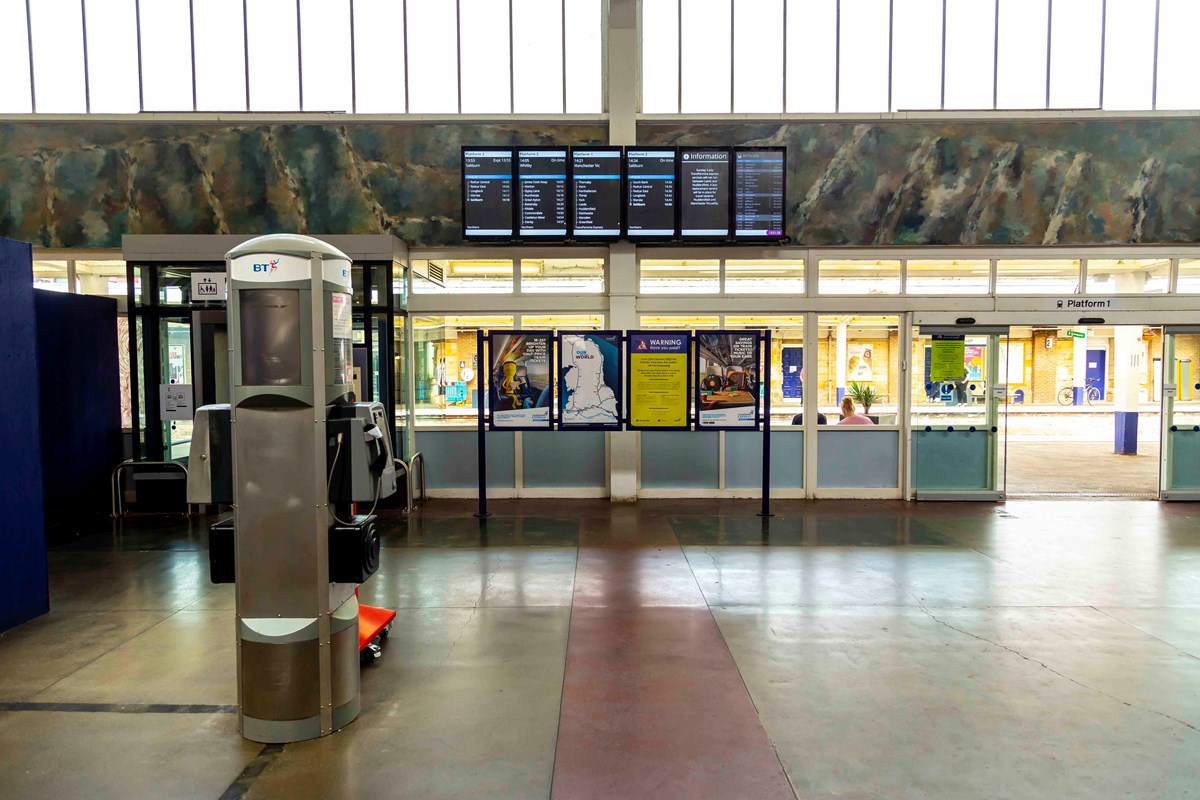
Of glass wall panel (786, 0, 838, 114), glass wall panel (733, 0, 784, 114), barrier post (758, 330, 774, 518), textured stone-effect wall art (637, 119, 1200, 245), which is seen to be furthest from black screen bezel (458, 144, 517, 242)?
glass wall panel (786, 0, 838, 114)

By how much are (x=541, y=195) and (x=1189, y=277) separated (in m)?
7.89

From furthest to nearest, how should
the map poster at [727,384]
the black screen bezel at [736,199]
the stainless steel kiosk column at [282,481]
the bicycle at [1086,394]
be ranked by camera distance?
the bicycle at [1086,394] < the black screen bezel at [736,199] < the map poster at [727,384] < the stainless steel kiosk column at [282,481]

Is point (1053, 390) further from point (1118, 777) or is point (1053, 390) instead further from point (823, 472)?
point (1118, 777)

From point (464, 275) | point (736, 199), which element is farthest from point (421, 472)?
point (736, 199)

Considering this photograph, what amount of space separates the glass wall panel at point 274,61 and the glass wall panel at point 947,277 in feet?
26.5

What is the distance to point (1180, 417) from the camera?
30.2 feet

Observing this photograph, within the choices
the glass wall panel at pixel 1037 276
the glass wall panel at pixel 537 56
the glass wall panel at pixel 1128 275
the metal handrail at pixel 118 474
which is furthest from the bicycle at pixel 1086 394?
the metal handrail at pixel 118 474

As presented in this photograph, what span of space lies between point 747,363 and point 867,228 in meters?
2.53

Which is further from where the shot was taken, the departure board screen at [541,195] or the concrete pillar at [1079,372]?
the concrete pillar at [1079,372]

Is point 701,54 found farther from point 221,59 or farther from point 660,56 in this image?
point 221,59

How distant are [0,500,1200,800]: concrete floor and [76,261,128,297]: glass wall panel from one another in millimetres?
3730

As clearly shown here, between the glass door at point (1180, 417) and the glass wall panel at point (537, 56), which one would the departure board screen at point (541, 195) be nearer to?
the glass wall panel at point (537, 56)

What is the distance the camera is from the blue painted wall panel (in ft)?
15.7

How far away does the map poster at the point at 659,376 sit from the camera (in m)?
8.22
